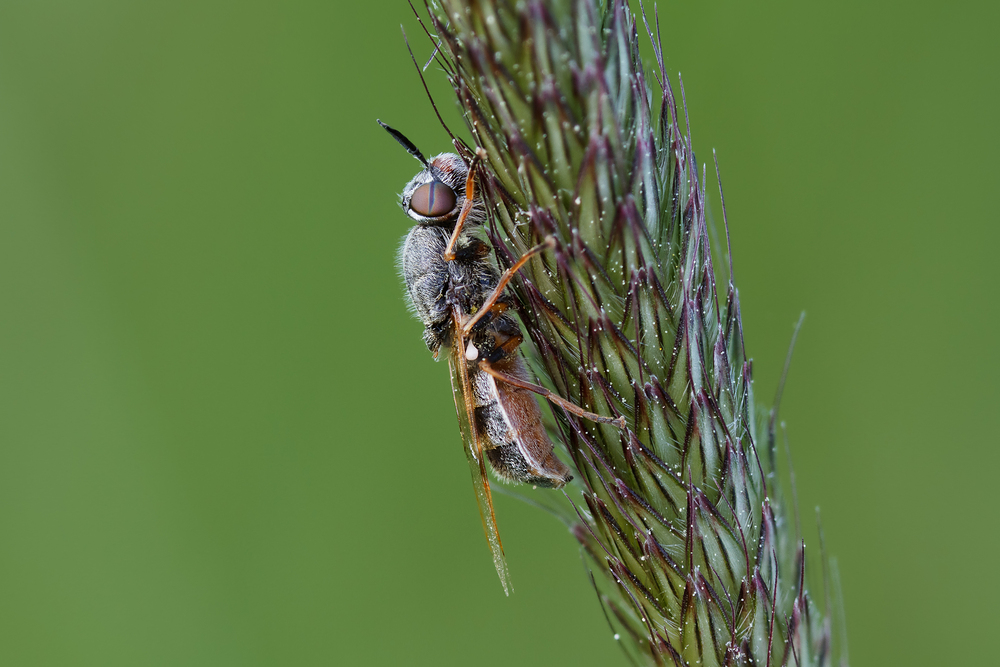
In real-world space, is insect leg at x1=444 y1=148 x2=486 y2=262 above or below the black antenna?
below

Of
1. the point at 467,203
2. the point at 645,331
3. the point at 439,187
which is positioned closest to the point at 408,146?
the point at 439,187

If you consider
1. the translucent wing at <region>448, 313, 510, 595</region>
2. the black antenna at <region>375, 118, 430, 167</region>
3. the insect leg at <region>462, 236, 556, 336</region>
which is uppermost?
the black antenna at <region>375, 118, 430, 167</region>

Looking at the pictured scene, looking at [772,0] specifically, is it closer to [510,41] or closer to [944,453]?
[944,453]

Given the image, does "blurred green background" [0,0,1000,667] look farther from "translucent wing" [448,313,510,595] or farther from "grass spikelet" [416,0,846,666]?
"grass spikelet" [416,0,846,666]

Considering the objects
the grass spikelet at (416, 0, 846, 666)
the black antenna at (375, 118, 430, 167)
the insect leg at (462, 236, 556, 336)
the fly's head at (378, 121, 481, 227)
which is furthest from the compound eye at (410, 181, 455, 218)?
the grass spikelet at (416, 0, 846, 666)

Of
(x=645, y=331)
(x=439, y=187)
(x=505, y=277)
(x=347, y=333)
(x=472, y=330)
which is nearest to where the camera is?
(x=645, y=331)

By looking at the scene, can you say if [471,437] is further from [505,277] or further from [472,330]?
[505,277]

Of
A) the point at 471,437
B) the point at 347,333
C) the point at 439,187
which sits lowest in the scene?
the point at 471,437

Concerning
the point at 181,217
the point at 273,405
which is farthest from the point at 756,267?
the point at 181,217
